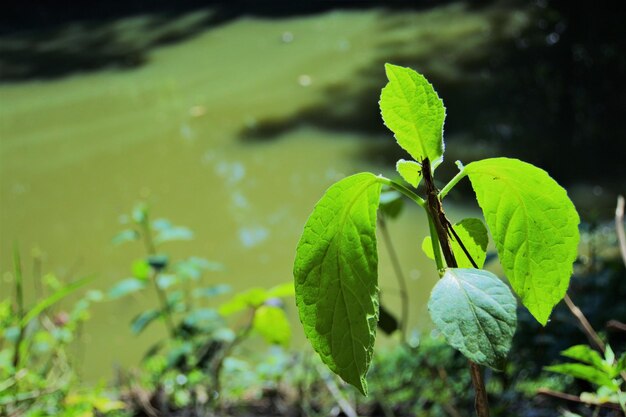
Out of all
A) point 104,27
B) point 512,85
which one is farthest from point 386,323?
point 104,27

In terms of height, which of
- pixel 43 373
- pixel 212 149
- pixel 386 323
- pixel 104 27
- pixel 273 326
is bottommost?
pixel 104 27

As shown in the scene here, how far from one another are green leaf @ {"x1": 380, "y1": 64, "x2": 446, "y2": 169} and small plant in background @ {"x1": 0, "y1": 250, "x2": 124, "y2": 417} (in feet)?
3.17

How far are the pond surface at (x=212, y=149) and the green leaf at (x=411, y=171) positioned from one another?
4.91 feet

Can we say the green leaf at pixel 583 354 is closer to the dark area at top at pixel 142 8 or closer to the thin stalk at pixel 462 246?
the thin stalk at pixel 462 246

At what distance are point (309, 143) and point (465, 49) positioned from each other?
5.11 ft

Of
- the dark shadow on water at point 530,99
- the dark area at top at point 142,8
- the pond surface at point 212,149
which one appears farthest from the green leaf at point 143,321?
the dark area at top at point 142,8

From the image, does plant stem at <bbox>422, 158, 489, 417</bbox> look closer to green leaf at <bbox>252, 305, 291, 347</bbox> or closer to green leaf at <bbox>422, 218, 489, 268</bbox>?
green leaf at <bbox>422, 218, 489, 268</bbox>

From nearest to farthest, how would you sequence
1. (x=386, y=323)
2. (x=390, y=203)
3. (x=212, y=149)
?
(x=390, y=203)
(x=386, y=323)
(x=212, y=149)

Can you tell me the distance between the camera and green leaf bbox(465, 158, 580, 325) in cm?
45

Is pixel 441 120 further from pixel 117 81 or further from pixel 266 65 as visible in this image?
pixel 117 81

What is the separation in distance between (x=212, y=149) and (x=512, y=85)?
1.62 metres

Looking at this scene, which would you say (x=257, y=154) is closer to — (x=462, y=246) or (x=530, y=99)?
(x=530, y=99)

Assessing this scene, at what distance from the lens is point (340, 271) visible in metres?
0.46

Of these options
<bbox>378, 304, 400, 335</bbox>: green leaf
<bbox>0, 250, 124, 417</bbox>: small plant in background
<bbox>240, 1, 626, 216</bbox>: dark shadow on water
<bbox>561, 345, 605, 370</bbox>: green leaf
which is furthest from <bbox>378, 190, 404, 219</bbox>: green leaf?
<bbox>240, 1, 626, 216</bbox>: dark shadow on water
